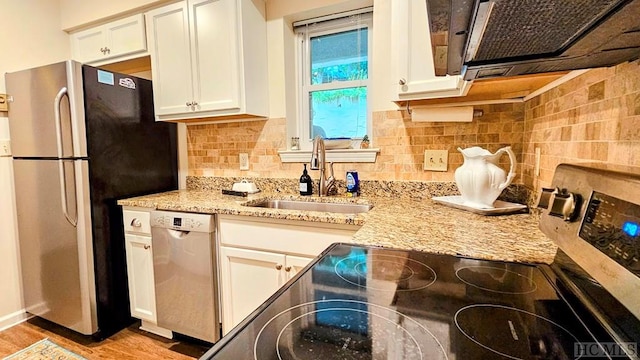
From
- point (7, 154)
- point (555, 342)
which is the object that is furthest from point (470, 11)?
point (7, 154)

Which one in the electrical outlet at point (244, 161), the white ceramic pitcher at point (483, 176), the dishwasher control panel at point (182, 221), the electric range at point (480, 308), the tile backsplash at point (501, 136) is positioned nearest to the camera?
the electric range at point (480, 308)

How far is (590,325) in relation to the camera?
53 cm

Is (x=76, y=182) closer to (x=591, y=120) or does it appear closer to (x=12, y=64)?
(x=12, y=64)

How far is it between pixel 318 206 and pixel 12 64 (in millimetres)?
2291

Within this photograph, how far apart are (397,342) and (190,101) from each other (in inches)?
78.1

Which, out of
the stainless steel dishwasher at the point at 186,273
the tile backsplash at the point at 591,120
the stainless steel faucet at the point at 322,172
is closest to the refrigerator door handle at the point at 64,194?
the stainless steel dishwasher at the point at 186,273

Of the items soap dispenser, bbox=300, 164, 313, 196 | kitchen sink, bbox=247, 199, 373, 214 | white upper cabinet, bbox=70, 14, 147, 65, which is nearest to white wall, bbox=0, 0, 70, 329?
white upper cabinet, bbox=70, 14, 147, 65

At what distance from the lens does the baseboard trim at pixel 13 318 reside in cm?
208

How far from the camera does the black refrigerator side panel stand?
5.96 ft

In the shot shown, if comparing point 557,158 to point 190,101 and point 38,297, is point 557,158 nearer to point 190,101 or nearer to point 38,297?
point 190,101

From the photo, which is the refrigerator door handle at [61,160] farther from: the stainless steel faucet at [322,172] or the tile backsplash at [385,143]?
the stainless steel faucet at [322,172]

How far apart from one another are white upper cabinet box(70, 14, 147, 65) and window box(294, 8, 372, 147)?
43.2 inches

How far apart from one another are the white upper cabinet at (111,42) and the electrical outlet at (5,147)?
0.79 metres

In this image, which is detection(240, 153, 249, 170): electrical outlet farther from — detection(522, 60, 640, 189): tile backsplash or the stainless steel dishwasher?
detection(522, 60, 640, 189): tile backsplash
